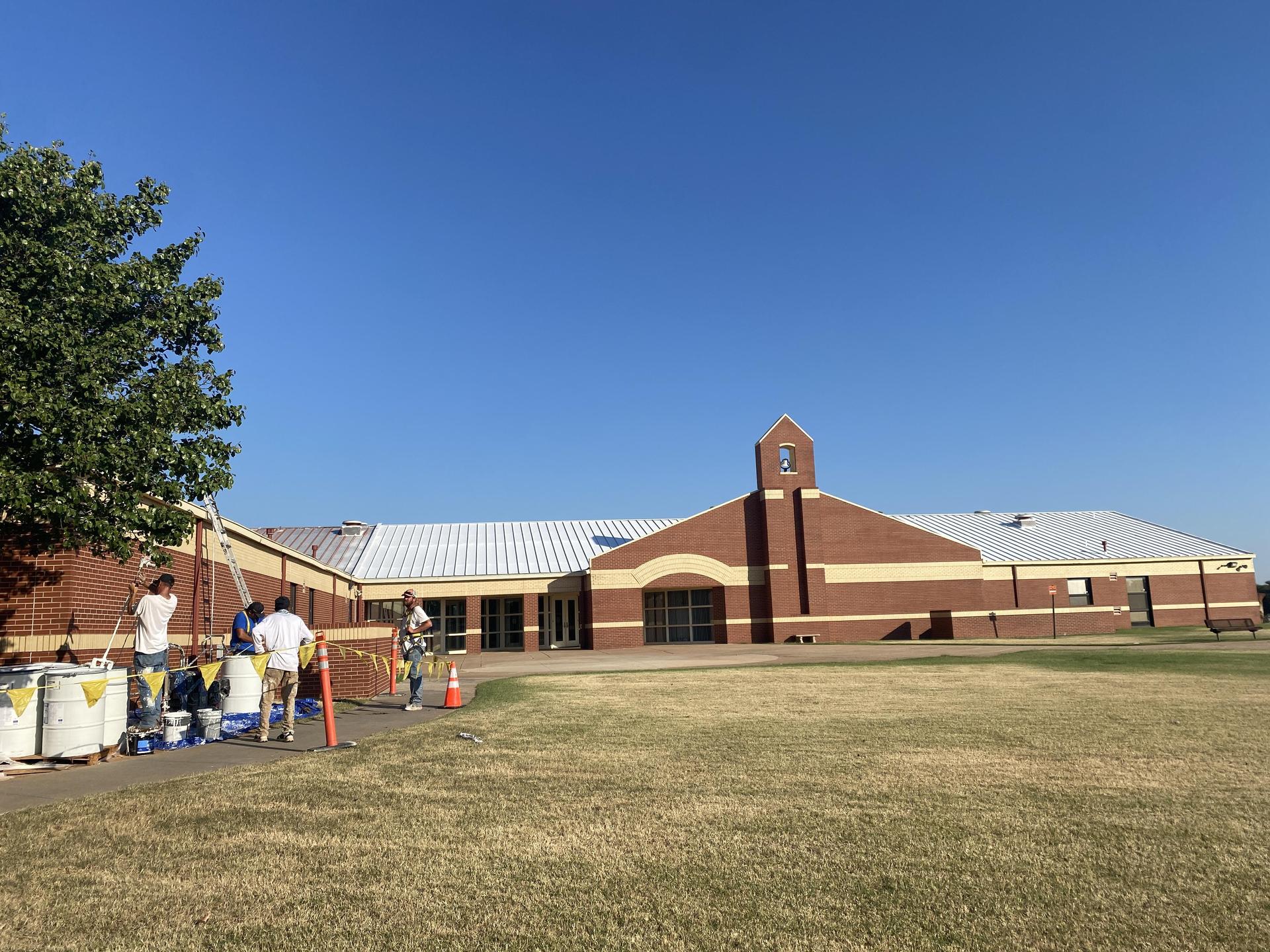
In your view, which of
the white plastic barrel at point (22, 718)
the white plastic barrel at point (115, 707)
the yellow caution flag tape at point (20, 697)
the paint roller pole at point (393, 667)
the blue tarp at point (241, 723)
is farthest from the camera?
the paint roller pole at point (393, 667)

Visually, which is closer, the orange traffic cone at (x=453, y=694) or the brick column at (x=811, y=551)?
→ the orange traffic cone at (x=453, y=694)

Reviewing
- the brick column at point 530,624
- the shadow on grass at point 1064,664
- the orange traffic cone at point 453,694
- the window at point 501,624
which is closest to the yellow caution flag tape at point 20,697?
the orange traffic cone at point 453,694

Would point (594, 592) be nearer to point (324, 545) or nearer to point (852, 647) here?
point (852, 647)

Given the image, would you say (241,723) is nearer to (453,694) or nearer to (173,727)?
(173,727)

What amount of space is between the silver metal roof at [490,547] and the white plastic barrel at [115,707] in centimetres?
3080

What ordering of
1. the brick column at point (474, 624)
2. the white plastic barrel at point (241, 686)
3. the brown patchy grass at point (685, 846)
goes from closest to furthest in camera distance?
the brown patchy grass at point (685, 846) → the white plastic barrel at point (241, 686) → the brick column at point (474, 624)

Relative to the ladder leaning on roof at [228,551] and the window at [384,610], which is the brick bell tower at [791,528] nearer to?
the window at [384,610]

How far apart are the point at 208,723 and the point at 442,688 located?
26.2 ft

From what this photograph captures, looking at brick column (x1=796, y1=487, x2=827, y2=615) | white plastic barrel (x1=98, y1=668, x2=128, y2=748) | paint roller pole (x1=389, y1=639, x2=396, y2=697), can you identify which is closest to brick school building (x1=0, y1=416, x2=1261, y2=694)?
brick column (x1=796, y1=487, x2=827, y2=615)

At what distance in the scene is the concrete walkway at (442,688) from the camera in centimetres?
854

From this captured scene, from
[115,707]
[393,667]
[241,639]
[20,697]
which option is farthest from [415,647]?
[20,697]

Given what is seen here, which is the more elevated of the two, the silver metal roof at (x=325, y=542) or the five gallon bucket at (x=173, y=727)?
the silver metal roof at (x=325, y=542)

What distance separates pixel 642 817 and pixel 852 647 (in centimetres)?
2724

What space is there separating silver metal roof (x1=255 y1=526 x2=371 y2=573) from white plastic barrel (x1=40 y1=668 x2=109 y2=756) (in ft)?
110
